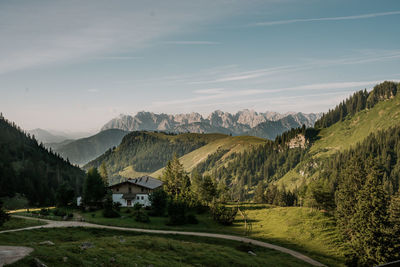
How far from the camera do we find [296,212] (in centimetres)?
8256

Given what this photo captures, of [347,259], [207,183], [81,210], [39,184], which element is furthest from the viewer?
[39,184]

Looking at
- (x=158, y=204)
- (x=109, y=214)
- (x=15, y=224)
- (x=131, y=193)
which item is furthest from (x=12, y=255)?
(x=131, y=193)

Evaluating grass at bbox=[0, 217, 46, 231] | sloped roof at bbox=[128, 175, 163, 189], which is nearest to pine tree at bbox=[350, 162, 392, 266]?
grass at bbox=[0, 217, 46, 231]

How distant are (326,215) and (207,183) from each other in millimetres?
41406

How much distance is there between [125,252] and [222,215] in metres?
49.9

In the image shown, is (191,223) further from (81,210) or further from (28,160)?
(28,160)

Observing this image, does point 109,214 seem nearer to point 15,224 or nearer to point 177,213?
point 177,213

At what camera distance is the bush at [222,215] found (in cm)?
7806

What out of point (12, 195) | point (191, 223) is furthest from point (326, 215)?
point (12, 195)

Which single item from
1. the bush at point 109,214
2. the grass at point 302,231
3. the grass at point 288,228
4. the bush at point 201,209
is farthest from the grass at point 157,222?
the bush at point 201,209

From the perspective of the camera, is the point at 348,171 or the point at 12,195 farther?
the point at 12,195

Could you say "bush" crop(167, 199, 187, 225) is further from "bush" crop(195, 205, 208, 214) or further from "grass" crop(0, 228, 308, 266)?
"bush" crop(195, 205, 208, 214)

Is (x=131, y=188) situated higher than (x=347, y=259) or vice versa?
(x=131, y=188)

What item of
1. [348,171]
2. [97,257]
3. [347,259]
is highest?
[348,171]
